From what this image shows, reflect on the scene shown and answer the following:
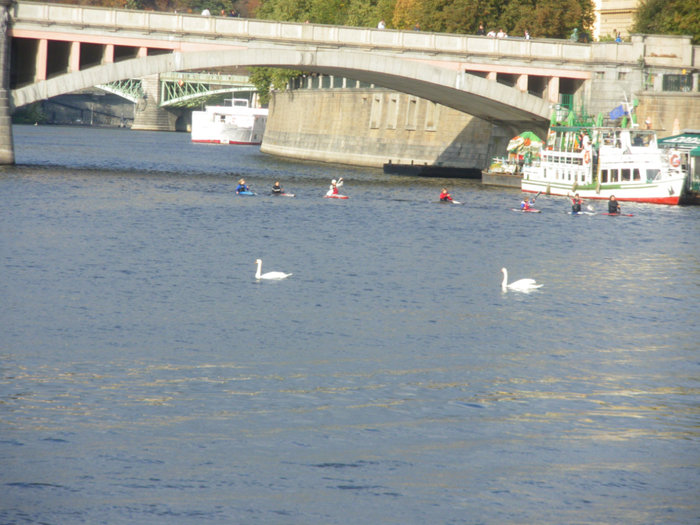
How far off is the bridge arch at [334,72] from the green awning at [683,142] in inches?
325

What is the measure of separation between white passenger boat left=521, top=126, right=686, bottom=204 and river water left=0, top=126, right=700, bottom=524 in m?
20.0

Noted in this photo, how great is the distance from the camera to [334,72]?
6981 centimetres

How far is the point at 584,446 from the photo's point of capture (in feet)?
53.9

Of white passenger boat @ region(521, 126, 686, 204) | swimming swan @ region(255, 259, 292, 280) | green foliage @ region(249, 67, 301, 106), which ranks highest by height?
green foliage @ region(249, 67, 301, 106)

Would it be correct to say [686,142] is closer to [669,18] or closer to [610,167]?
[610,167]

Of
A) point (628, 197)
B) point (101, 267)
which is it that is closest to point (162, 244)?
point (101, 267)

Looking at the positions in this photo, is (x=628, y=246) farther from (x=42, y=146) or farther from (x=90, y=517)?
(x=42, y=146)

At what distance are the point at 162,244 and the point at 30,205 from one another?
12.3 meters

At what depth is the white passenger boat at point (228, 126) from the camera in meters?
164

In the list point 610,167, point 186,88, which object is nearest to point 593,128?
point 610,167

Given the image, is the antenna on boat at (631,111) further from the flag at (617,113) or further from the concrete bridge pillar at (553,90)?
the concrete bridge pillar at (553,90)

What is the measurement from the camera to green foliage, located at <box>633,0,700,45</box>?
75.8m

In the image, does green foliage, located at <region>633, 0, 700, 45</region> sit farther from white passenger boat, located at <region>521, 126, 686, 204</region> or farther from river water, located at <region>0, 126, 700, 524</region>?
river water, located at <region>0, 126, 700, 524</region>

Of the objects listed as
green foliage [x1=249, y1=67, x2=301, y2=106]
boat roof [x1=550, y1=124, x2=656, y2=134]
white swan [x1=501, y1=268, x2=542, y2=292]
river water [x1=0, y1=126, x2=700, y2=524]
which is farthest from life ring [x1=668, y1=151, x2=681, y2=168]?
green foliage [x1=249, y1=67, x2=301, y2=106]
